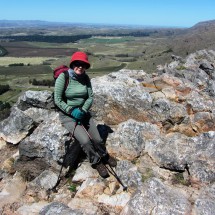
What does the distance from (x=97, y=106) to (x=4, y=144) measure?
457 centimetres

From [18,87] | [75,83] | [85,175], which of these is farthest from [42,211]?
[18,87]

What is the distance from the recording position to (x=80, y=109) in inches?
449

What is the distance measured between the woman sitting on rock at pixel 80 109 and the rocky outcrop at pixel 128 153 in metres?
0.61

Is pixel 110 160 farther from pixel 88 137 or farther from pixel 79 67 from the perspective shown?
pixel 79 67

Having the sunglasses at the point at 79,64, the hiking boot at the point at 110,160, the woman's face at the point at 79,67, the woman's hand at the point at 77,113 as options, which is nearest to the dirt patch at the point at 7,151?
the woman's hand at the point at 77,113

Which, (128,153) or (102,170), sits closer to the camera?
(102,170)

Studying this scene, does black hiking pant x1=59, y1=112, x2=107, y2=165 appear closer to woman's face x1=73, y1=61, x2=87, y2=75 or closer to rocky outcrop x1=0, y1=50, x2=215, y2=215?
rocky outcrop x1=0, y1=50, x2=215, y2=215

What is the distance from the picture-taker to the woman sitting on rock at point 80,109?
1115 cm

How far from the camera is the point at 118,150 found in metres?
12.7

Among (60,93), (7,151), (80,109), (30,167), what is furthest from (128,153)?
(7,151)

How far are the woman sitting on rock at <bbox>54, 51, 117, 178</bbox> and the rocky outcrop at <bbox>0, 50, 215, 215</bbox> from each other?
0.61m

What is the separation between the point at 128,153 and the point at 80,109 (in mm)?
2702

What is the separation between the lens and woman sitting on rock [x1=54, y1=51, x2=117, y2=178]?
11.1m

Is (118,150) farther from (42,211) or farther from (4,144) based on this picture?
(4,144)
